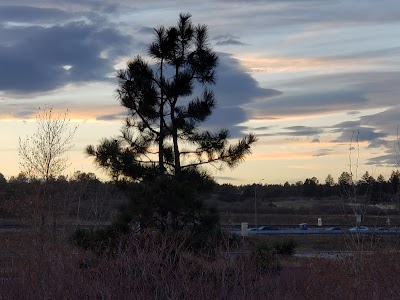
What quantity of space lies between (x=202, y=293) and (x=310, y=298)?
251 centimetres

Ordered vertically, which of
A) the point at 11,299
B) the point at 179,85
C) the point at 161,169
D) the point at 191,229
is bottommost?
the point at 11,299

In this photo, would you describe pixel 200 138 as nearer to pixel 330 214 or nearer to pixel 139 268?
pixel 139 268

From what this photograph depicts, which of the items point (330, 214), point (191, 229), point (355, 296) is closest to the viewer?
point (355, 296)

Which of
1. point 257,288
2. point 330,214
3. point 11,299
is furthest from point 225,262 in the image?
point 330,214

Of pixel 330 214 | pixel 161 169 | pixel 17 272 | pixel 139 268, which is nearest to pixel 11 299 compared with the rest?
pixel 17 272

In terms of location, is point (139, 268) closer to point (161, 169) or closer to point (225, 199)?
point (161, 169)

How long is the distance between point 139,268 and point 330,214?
80366mm

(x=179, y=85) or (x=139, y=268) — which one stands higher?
(x=179, y=85)

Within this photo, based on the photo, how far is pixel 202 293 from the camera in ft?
45.3

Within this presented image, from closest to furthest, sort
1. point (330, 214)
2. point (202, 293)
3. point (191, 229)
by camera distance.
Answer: point (202, 293) < point (191, 229) < point (330, 214)

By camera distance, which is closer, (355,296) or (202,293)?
(202,293)

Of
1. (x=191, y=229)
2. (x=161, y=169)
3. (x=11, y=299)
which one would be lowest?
(x=11, y=299)

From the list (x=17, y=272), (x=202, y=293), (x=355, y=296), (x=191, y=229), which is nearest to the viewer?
(x=202, y=293)

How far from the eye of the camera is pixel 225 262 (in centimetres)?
1425
